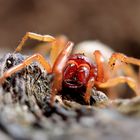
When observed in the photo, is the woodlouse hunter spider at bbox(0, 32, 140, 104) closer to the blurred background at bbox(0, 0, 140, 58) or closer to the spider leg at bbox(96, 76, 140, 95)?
the spider leg at bbox(96, 76, 140, 95)

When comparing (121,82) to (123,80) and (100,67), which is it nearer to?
(123,80)

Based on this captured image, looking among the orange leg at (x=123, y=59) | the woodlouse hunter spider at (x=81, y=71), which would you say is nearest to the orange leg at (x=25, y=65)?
the woodlouse hunter spider at (x=81, y=71)

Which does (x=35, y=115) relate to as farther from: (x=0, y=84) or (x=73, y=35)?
(x=73, y=35)

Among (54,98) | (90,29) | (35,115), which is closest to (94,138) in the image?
(35,115)

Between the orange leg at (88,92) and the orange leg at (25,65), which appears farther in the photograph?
the orange leg at (88,92)

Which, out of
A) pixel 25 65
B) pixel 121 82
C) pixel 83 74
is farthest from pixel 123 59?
pixel 25 65

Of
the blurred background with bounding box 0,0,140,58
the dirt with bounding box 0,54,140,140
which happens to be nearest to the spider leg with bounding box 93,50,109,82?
the dirt with bounding box 0,54,140,140

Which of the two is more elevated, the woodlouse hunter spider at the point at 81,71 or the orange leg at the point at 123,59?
the orange leg at the point at 123,59

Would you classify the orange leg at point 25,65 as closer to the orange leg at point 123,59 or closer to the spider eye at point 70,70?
the spider eye at point 70,70
